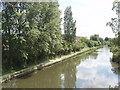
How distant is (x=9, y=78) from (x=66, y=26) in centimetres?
2647

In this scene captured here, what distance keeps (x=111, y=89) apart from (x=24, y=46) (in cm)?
965

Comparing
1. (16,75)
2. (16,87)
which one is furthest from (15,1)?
(16,87)

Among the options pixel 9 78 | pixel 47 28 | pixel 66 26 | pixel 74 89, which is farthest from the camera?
pixel 66 26

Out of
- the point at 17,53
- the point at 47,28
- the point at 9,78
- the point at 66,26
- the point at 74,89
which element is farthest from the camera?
the point at 66,26

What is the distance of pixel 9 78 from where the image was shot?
1094 cm

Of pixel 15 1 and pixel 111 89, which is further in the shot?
pixel 15 1

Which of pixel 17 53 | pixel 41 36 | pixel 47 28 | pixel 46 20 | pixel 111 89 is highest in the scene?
pixel 46 20

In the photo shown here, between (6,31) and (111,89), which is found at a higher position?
(6,31)

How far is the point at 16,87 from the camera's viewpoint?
9.73 metres

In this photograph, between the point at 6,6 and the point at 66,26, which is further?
the point at 66,26

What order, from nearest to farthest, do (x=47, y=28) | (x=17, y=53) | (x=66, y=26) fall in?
(x=17, y=53) → (x=47, y=28) → (x=66, y=26)

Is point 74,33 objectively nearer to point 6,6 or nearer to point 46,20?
point 46,20

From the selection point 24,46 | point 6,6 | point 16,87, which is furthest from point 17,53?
point 6,6

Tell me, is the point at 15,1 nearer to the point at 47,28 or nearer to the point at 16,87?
the point at 47,28
